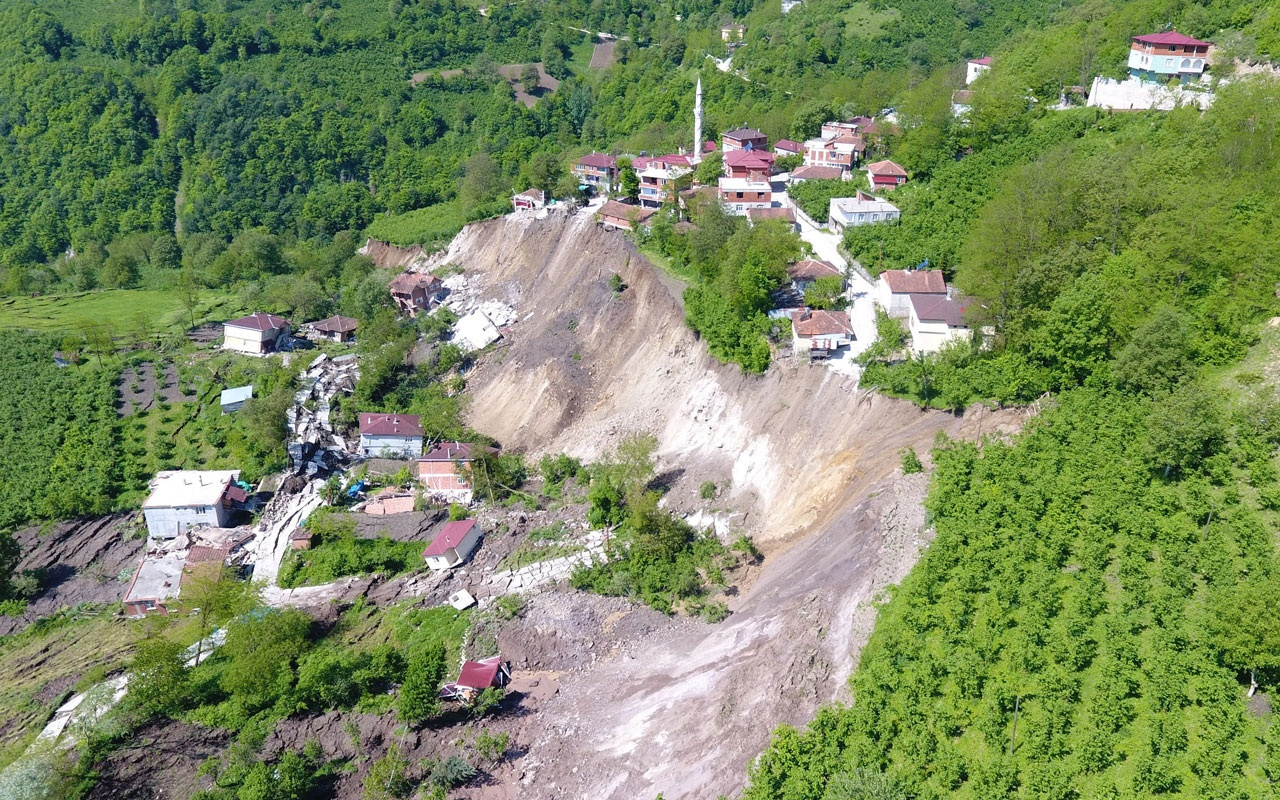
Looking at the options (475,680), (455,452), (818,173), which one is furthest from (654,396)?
(818,173)

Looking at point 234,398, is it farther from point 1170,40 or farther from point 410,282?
point 1170,40

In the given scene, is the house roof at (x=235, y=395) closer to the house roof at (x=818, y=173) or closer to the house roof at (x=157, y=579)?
the house roof at (x=157, y=579)

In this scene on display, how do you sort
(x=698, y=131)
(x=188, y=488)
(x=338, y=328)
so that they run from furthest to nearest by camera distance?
(x=698, y=131)
(x=338, y=328)
(x=188, y=488)

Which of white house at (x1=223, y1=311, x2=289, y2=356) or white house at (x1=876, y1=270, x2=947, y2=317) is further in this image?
white house at (x1=223, y1=311, x2=289, y2=356)

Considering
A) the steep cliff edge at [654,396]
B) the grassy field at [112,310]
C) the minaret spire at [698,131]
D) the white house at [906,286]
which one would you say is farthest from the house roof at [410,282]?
the white house at [906,286]

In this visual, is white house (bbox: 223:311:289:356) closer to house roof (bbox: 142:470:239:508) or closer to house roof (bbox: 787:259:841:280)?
house roof (bbox: 142:470:239:508)

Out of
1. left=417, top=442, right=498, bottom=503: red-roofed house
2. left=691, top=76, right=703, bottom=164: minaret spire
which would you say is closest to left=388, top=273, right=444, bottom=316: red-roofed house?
left=417, top=442, right=498, bottom=503: red-roofed house
